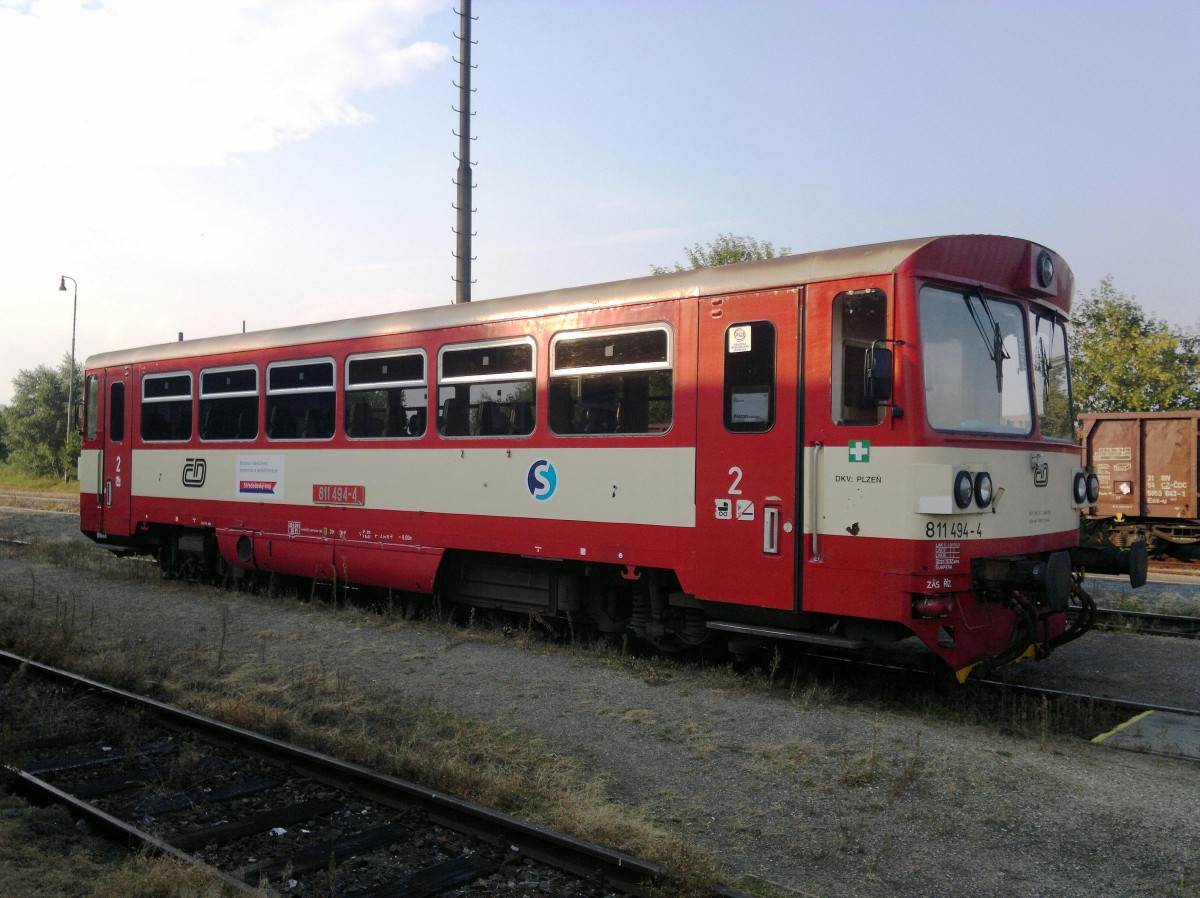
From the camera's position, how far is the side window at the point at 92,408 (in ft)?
48.6

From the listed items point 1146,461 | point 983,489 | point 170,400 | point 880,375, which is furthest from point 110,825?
point 1146,461

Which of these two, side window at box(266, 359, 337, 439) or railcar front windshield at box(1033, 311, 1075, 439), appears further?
side window at box(266, 359, 337, 439)

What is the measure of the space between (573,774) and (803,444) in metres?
2.91

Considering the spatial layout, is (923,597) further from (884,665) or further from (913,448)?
(884,665)

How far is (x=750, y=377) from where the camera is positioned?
7.55m

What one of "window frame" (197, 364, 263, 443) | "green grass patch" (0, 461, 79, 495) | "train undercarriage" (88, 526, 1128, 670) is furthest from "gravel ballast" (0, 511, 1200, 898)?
"green grass patch" (0, 461, 79, 495)

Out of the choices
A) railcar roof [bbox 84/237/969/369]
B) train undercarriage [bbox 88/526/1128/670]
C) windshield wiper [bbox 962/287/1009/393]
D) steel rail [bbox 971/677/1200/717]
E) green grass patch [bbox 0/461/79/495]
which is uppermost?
railcar roof [bbox 84/237/969/369]

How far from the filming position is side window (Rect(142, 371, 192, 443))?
13.2 m

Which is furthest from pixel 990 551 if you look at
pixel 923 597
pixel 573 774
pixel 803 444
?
pixel 573 774

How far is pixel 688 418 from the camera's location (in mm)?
7871

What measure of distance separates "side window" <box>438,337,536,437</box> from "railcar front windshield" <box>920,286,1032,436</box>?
3660mm

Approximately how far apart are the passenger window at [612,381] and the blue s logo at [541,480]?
0.35m

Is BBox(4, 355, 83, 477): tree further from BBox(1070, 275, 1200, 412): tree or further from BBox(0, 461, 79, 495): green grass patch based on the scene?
BBox(1070, 275, 1200, 412): tree

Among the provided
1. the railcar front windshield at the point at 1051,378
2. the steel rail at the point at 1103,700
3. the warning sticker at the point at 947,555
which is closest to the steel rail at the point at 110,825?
the warning sticker at the point at 947,555
